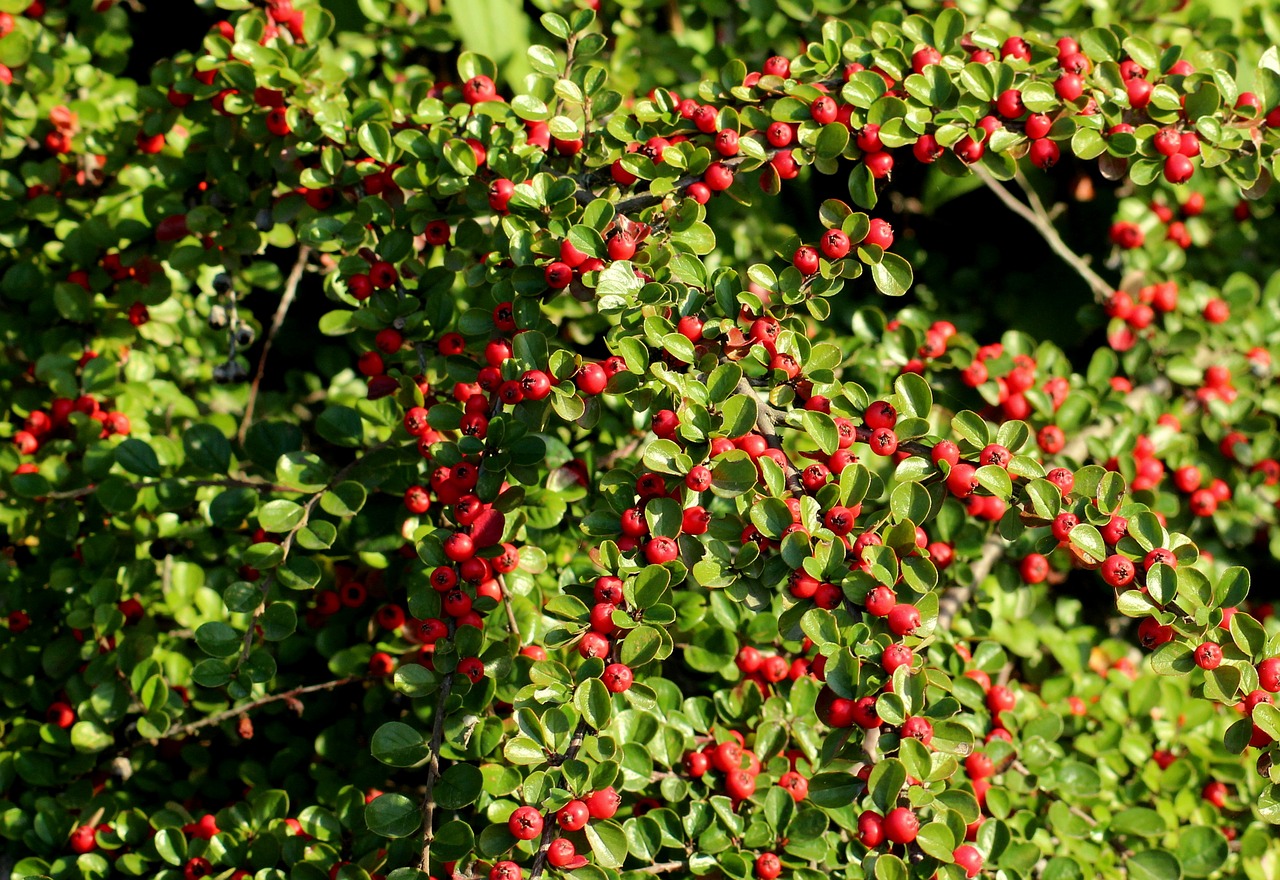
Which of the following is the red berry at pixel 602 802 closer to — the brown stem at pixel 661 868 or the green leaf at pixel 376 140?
the brown stem at pixel 661 868

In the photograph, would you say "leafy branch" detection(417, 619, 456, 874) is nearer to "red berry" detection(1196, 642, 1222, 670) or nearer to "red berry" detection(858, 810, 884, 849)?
"red berry" detection(858, 810, 884, 849)

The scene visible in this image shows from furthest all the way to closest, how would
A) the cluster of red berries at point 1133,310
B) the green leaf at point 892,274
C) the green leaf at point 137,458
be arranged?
the cluster of red berries at point 1133,310
the green leaf at point 137,458
the green leaf at point 892,274

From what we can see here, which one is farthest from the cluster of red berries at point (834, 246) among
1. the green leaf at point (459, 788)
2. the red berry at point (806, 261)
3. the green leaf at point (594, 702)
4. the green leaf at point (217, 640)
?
the green leaf at point (217, 640)

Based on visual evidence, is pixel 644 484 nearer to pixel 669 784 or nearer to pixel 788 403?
pixel 788 403

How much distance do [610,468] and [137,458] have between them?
3.53 feet

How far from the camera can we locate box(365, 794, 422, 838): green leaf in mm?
1671

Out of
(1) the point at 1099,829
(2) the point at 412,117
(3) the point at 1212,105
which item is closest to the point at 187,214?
(2) the point at 412,117

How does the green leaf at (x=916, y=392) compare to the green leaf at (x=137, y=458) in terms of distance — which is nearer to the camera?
the green leaf at (x=916, y=392)

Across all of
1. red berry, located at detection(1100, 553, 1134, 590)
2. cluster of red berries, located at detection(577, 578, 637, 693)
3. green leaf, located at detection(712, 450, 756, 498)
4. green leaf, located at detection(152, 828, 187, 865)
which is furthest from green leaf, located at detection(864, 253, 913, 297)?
green leaf, located at detection(152, 828, 187, 865)

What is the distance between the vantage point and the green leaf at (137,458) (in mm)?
2277

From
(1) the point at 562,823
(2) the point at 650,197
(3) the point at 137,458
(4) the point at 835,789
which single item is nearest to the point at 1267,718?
(4) the point at 835,789

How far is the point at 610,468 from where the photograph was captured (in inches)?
93.3

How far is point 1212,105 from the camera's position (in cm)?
209

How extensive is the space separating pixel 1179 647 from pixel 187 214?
7.49 ft
